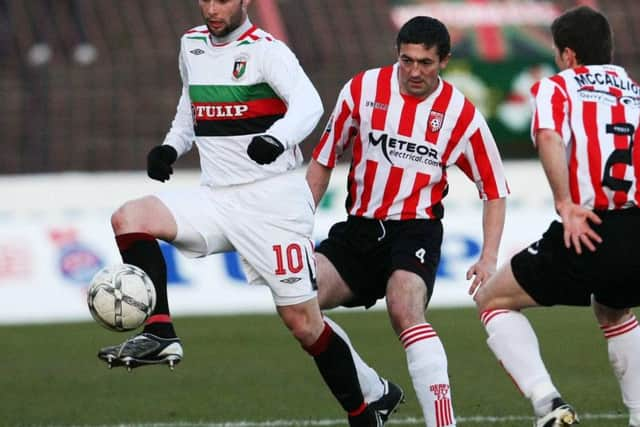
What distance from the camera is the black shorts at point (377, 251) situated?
653 centimetres

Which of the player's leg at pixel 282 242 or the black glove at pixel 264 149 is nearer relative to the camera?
the black glove at pixel 264 149

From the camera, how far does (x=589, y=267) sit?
227 inches

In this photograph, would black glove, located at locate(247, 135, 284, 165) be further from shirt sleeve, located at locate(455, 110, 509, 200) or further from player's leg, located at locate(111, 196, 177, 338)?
shirt sleeve, located at locate(455, 110, 509, 200)

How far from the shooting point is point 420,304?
250 inches

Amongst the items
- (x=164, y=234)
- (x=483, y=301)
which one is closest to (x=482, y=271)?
(x=483, y=301)

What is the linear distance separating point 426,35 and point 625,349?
1710 mm

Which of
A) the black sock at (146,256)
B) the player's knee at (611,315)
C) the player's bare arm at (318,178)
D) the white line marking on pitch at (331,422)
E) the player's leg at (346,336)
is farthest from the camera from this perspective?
the white line marking on pitch at (331,422)

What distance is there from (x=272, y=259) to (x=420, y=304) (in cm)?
72

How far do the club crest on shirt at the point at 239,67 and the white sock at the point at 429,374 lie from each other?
1389 millimetres

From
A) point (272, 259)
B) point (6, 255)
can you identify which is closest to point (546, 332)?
point (6, 255)

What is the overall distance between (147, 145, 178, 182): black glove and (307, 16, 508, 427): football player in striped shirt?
862 mm

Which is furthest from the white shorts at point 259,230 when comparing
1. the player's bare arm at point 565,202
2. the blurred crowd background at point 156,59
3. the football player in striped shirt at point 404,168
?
the blurred crowd background at point 156,59

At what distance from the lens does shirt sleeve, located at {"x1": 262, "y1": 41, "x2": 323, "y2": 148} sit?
5.85 m

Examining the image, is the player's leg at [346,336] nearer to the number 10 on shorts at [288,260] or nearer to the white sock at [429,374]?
the number 10 on shorts at [288,260]
